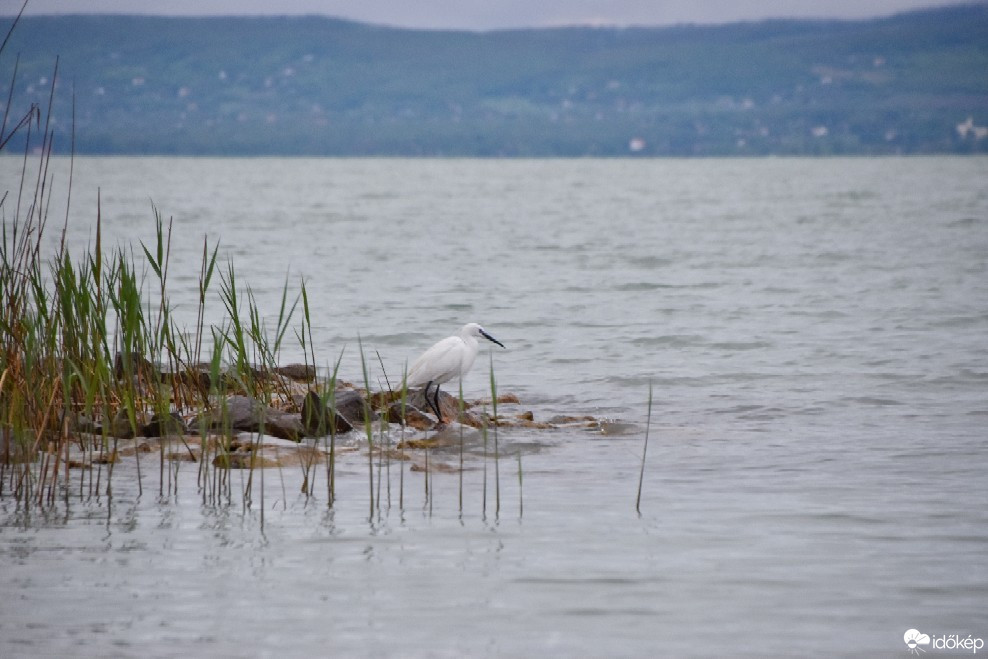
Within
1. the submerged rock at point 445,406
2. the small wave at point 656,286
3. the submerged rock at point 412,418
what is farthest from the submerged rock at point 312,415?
the small wave at point 656,286

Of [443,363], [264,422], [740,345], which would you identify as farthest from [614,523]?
[740,345]

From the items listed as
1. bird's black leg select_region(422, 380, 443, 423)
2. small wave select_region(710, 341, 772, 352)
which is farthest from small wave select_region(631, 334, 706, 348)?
bird's black leg select_region(422, 380, 443, 423)

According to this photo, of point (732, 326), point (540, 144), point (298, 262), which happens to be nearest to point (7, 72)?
point (540, 144)

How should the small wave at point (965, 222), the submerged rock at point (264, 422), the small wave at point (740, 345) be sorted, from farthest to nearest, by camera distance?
1. the small wave at point (965, 222)
2. the small wave at point (740, 345)
3. the submerged rock at point (264, 422)

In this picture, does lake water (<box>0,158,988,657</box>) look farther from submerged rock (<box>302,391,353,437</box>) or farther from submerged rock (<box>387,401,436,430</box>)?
submerged rock (<box>387,401,436,430</box>)

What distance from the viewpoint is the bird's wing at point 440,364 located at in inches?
378

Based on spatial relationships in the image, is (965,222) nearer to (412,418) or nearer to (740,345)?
(740,345)

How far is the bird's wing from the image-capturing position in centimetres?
961

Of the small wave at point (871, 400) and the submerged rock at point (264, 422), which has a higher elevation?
the submerged rock at point (264, 422)

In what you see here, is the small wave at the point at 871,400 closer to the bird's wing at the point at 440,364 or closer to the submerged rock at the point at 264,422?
the bird's wing at the point at 440,364

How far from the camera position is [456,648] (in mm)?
5227

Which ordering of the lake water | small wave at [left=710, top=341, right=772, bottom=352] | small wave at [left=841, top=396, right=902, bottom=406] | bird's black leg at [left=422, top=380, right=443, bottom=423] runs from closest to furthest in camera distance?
the lake water
bird's black leg at [left=422, top=380, right=443, bottom=423]
small wave at [left=841, top=396, right=902, bottom=406]
small wave at [left=710, top=341, right=772, bottom=352]

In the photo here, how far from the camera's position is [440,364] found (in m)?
9.63

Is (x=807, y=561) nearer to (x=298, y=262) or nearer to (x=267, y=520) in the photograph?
(x=267, y=520)
